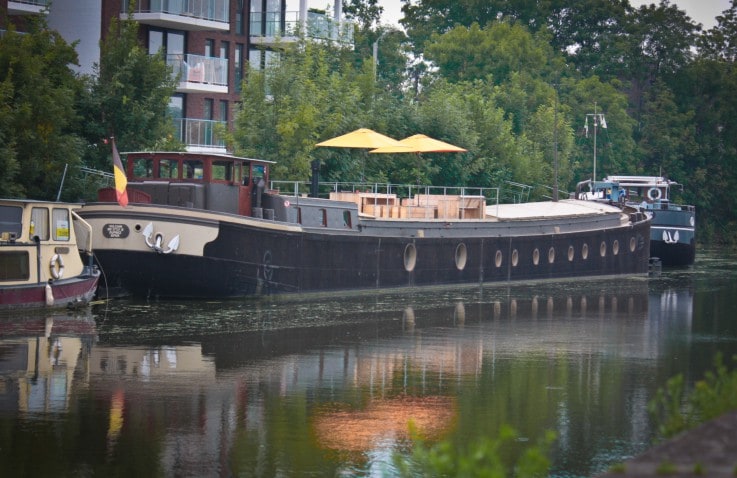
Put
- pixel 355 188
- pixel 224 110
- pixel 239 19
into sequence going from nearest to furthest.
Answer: pixel 355 188
pixel 224 110
pixel 239 19

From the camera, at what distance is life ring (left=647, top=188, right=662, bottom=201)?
68.6 meters

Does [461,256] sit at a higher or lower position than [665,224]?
lower

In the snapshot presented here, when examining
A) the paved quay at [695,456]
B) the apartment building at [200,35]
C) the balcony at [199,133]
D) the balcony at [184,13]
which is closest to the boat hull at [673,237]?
the apartment building at [200,35]

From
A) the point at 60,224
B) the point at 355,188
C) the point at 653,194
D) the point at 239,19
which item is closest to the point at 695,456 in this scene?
the point at 60,224

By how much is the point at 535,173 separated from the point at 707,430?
63.6 meters

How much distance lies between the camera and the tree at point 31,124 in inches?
1407

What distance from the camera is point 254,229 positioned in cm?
3659

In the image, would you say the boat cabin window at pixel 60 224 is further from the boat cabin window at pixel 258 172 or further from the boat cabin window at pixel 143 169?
the boat cabin window at pixel 258 172

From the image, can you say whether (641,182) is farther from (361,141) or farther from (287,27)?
(361,141)

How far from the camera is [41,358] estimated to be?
25.0 m

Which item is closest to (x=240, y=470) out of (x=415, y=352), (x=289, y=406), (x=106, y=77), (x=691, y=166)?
(x=289, y=406)

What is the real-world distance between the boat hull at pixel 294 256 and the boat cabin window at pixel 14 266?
3.93 meters

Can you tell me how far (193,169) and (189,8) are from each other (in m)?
20.5

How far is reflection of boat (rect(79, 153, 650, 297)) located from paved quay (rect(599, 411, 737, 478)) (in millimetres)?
25711
